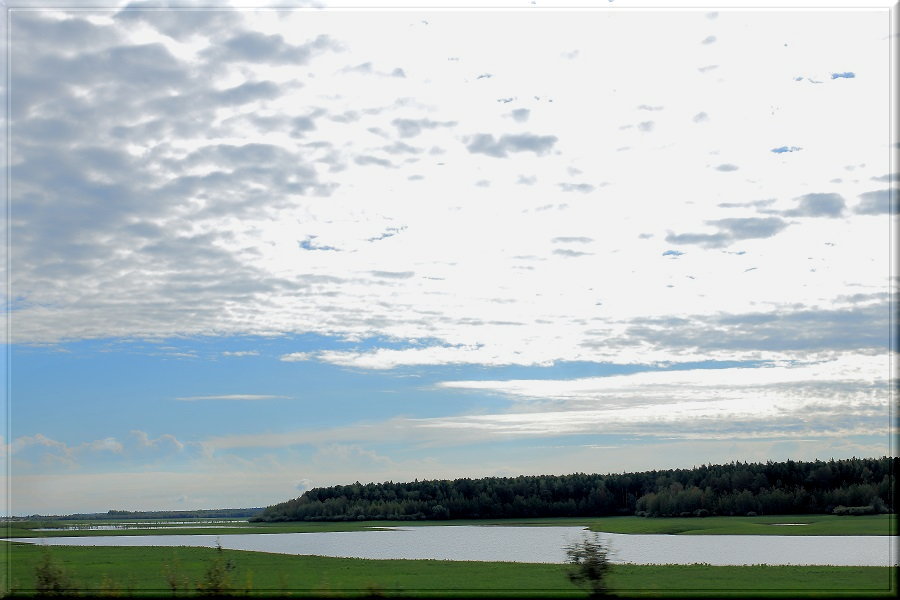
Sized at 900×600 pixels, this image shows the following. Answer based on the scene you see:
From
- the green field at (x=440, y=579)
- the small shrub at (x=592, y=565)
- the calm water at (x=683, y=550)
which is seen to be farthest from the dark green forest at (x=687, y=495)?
the small shrub at (x=592, y=565)

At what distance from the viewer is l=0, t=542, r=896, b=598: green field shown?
35.2m

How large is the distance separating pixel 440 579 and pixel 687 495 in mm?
132942

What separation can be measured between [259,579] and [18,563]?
25.8m

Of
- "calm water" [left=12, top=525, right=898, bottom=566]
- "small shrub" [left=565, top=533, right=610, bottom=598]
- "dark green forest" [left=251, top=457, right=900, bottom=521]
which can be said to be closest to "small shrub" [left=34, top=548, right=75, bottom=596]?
"small shrub" [left=565, top=533, right=610, bottom=598]

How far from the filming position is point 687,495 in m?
166

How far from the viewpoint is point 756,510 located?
153750 mm

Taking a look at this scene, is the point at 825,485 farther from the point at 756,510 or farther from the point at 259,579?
the point at 259,579

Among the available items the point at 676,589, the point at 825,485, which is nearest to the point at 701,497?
the point at 825,485

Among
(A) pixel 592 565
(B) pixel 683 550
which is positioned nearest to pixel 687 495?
(B) pixel 683 550

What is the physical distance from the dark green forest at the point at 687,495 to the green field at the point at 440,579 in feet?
294

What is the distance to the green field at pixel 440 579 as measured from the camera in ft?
116

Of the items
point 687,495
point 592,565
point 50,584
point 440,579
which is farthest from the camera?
point 687,495

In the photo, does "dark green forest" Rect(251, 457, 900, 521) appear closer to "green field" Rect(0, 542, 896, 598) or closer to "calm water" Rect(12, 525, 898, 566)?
"calm water" Rect(12, 525, 898, 566)

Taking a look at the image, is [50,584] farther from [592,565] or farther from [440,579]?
[592,565]
